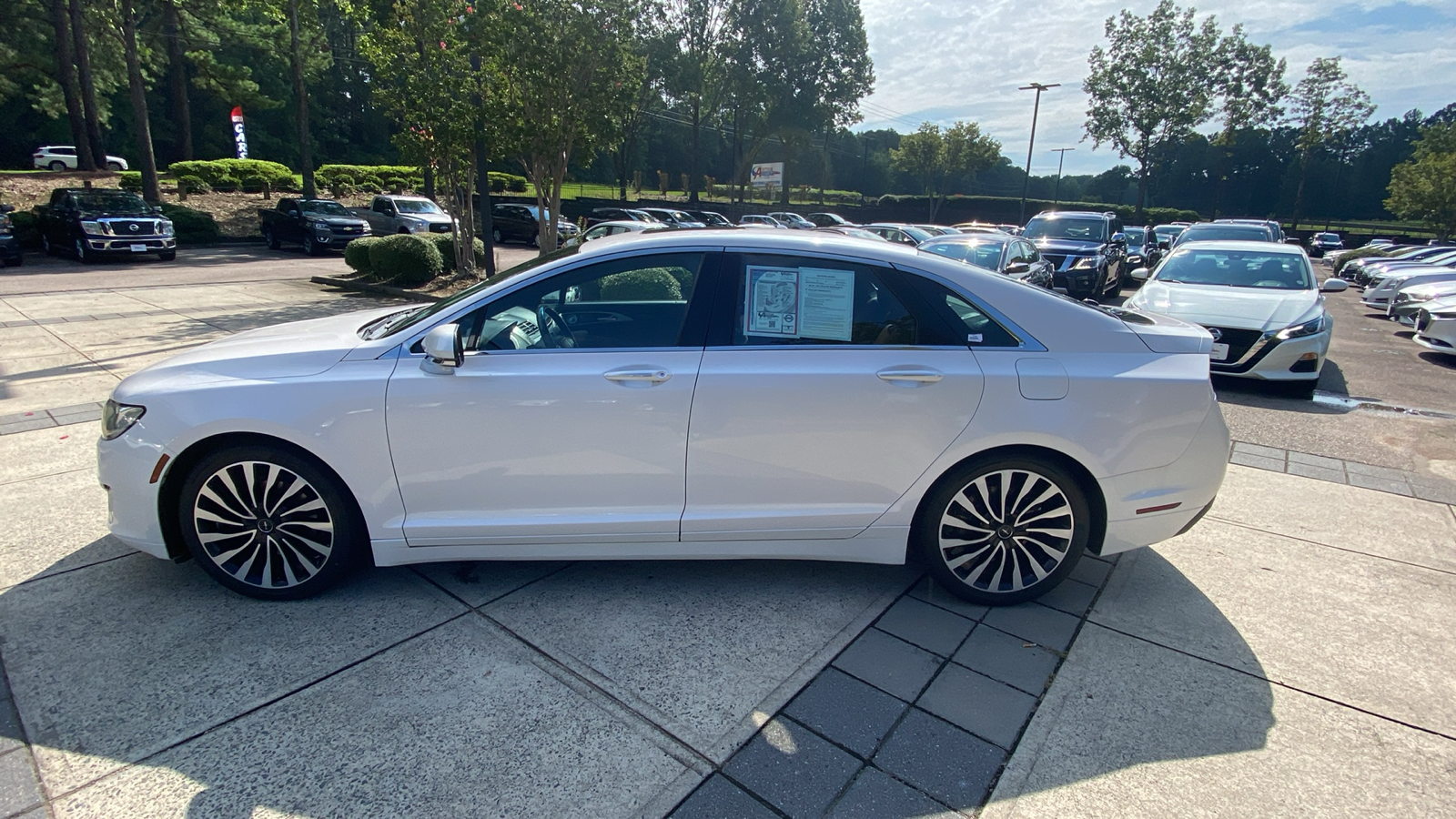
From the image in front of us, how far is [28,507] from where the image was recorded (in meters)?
4.02

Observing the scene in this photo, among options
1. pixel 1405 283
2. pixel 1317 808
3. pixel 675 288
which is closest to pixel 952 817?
pixel 1317 808

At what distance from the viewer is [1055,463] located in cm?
311

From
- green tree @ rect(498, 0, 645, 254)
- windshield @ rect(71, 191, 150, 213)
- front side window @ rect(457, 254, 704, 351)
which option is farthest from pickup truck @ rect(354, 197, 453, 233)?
front side window @ rect(457, 254, 704, 351)

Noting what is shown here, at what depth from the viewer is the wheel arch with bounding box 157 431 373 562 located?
302 centimetres

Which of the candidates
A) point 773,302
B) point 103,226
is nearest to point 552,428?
point 773,302

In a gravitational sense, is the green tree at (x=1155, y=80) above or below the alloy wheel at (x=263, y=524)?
above

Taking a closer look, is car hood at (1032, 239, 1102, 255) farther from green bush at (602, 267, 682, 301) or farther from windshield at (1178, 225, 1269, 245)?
green bush at (602, 267, 682, 301)

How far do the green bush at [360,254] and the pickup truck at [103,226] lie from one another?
22.6 feet

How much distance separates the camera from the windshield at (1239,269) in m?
8.45

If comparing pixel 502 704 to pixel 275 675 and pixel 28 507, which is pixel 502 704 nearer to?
pixel 275 675

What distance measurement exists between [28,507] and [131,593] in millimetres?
1494

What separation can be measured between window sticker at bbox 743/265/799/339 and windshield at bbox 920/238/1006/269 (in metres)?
8.20

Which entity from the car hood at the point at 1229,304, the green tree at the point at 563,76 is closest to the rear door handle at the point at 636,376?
the car hood at the point at 1229,304

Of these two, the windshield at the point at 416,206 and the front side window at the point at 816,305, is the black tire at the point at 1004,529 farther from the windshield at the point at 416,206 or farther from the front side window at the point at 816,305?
the windshield at the point at 416,206
